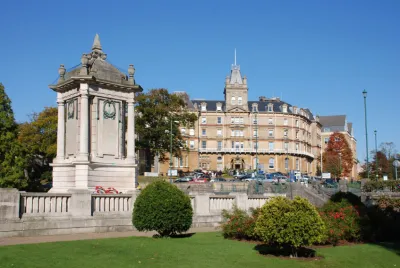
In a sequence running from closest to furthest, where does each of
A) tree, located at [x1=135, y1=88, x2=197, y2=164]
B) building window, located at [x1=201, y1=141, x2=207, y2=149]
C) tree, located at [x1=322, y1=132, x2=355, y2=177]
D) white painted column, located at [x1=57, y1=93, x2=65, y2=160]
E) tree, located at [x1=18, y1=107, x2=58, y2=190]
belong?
white painted column, located at [x1=57, y1=93, x2=65, y2=160], tree, located at [x1=18, y1=107, x2=58, y2=190], tree, located at [x1=135, y1=88, x2=197, y2=164], building window, located at [x1=201, y1=141, x2=207, y2=149], tree, located at [x1=322, y1=132, x2=355, y2=177]

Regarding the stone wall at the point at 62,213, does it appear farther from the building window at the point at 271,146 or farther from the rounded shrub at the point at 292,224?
the building window at the point at 271,146

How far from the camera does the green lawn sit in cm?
1141

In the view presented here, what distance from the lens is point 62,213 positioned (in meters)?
17.7

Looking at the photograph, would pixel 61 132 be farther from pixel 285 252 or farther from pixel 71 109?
pixel 285 252

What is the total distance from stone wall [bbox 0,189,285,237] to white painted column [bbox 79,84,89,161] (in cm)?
635

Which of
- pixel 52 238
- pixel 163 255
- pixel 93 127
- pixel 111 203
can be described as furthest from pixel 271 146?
pixel 163 255

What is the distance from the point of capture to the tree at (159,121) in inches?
3004

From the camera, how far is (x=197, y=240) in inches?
645

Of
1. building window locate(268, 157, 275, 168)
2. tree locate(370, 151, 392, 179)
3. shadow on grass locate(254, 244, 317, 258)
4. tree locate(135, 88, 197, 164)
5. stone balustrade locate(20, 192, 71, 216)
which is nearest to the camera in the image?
shadow on grass locate(254, 244, 317, 258)

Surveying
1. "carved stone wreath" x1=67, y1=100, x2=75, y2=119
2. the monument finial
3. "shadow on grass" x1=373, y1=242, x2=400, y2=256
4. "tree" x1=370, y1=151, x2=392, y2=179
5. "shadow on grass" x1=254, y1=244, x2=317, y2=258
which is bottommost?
"shadow on grass" x1=373, y1=242, x2=400, y2=256

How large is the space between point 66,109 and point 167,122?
5008 centimetres

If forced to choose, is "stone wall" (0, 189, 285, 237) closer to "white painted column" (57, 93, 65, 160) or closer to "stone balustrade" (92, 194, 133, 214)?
"stone balustrade" (92, 194, 133, 214)

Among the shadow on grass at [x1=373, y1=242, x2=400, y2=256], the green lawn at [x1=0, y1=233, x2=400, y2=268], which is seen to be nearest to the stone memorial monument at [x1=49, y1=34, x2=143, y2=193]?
the green lawn at [x1=0, y1=233, x2=400, y2=268]

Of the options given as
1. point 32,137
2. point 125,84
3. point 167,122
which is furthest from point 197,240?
point 167,122
